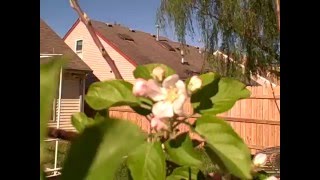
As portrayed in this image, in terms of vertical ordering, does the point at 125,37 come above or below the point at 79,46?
above

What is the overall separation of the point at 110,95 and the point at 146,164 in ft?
0.23

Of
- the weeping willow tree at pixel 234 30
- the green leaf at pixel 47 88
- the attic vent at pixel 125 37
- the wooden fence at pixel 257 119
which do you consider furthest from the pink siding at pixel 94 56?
the green leaf at pixel 47 88

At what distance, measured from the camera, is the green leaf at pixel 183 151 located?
261mm

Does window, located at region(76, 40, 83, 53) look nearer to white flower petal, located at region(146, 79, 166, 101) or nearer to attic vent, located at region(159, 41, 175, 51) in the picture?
attic vent, located at region(159, 41, 175, 51)

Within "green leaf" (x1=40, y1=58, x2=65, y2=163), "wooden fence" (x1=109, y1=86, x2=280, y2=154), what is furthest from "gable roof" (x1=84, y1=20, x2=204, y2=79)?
"green leaf" (x1=40, y1=58, x2=65, y2=163)

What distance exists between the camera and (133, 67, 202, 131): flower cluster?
27cm

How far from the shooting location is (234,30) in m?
5.18

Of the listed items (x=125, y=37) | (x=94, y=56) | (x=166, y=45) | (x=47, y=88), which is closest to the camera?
(x=47, y=88)

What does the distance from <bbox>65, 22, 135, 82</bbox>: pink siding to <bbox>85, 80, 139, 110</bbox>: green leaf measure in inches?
363

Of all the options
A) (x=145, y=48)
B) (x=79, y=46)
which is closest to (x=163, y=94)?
(x=79, y=46)

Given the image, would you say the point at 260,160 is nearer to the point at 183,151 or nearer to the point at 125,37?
the point at 183,151

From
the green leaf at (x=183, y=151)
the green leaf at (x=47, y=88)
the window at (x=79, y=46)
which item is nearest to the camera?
the green leaf at (x=47, y=88)

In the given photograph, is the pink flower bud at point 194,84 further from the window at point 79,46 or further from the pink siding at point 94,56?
the window at point 79,46
